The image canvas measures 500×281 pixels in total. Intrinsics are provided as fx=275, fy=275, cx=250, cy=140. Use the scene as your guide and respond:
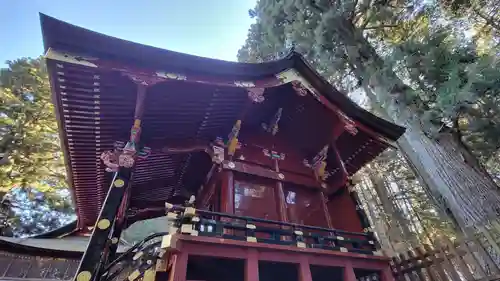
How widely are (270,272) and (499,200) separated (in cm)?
396

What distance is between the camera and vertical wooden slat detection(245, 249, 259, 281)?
3.60 metres

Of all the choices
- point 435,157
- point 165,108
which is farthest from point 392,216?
point 165,108

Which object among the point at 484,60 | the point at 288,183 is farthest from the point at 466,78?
the point at 288,183

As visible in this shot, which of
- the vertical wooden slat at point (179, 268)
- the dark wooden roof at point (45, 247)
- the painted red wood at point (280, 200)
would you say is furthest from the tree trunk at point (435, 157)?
the dark wooden roof at point (45, 247)

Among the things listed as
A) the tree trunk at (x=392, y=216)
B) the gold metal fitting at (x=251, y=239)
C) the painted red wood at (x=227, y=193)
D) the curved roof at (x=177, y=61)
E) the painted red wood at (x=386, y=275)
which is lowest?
the painted red wood at (x=386, y=275)

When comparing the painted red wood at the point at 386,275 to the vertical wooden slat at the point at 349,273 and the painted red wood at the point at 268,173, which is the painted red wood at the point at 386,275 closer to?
the vertical wooden slat at the point at 349,273

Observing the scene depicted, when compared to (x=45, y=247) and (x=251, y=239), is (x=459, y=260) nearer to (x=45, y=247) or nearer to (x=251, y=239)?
(x=251, y=239)

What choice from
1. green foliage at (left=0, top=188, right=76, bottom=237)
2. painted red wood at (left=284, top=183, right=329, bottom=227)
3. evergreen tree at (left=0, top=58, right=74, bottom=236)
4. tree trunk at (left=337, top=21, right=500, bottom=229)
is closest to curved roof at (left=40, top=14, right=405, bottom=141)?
tree trunk at (left=337, top=21, right=500, bottom=229)

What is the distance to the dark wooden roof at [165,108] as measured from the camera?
364 cm

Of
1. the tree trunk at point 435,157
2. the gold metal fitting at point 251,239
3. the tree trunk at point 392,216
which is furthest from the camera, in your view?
the tree trunk at point 392,216

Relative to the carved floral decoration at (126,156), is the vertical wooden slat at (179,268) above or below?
below

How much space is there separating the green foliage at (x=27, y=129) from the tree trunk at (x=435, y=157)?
13.3 metres

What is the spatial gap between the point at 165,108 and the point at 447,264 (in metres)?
5.14

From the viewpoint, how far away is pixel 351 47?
833 centimetres
